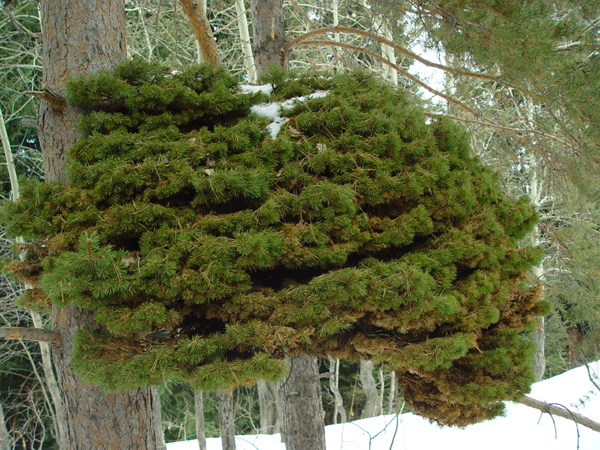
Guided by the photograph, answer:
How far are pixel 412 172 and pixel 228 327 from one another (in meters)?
1.16

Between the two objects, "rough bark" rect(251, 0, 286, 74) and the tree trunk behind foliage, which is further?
"rough bark" rect(251, 0, 286, 74)

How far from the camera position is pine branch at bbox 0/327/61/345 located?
2123 mm

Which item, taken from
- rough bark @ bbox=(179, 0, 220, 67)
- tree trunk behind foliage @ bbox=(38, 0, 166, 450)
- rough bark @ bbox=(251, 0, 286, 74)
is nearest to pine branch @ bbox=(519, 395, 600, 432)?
tree trunk behind foliage @ bbox=(38, 0, 166, 450)

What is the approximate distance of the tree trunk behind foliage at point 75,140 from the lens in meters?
2.41

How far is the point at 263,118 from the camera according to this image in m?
2.44

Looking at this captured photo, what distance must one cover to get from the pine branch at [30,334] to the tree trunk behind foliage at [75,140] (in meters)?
0.05

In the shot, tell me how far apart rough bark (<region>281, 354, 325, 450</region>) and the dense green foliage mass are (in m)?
1.90

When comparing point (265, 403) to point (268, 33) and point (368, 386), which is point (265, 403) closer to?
point (368, 386)

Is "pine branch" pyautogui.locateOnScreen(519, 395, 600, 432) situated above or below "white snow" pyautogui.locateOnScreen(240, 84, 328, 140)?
below

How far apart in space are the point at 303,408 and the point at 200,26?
3.36 meters

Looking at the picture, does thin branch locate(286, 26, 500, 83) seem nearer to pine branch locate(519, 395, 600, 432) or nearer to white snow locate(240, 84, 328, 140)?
white snow locate(240, 84, 328, 140)

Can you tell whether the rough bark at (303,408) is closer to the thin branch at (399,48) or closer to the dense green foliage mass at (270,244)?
the dense green foliage mass at (270,244)

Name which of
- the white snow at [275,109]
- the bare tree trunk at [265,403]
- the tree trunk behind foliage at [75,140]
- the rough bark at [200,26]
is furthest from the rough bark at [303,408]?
the bare tree trunk at [265,403]

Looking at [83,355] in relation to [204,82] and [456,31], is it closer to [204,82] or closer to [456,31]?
[204,82]
